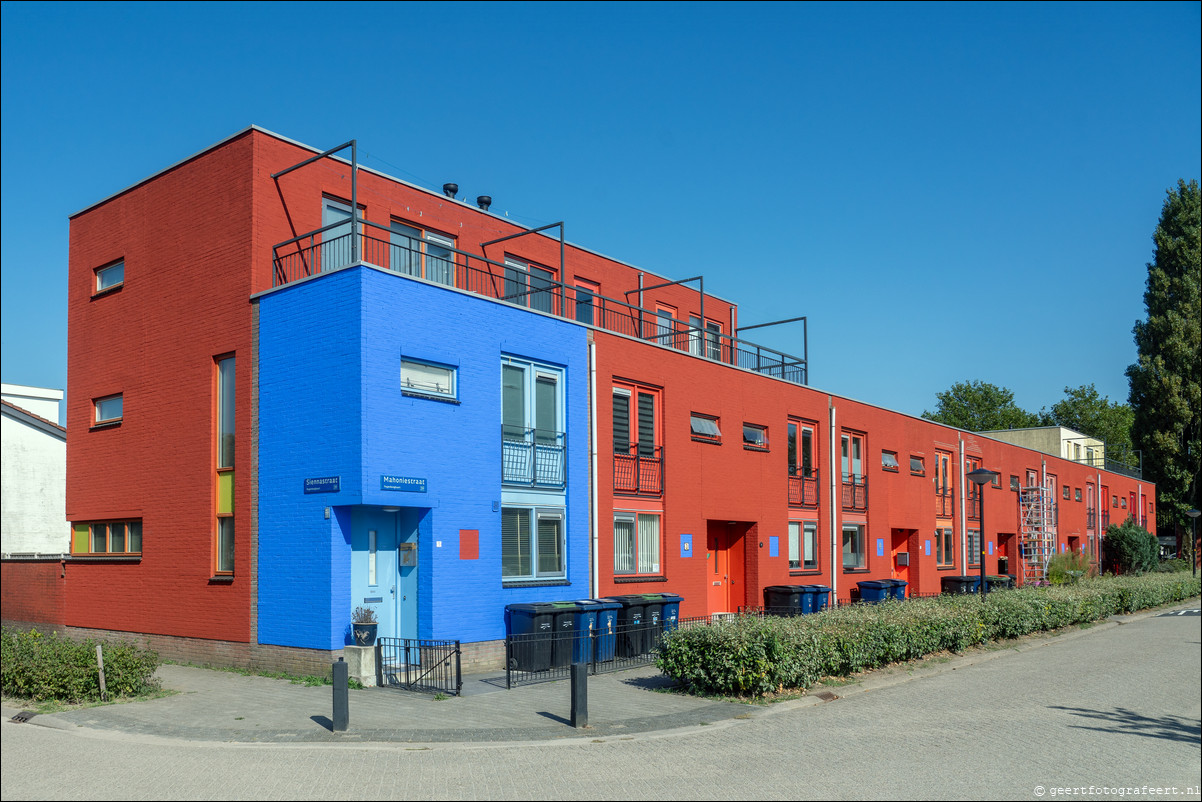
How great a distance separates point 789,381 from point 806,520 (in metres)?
3.72

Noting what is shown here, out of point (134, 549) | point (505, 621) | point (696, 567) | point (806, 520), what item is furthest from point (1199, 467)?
point (134, 549)

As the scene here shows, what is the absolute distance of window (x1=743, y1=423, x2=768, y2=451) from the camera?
81.7ft

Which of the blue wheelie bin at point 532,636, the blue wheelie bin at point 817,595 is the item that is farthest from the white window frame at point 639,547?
the blue wheelie bin at point 817,595

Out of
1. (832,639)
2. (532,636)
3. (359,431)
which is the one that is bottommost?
(532,636)

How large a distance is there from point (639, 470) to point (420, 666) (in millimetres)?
7296

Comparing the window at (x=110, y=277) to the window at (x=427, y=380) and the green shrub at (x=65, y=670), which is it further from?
the green shrub at (x=65, y=670)

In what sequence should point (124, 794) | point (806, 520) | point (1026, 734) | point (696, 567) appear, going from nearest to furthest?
point (124, 794)
point (1026, 734)
point (696, 567)
point (806, 520)

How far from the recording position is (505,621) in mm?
17266

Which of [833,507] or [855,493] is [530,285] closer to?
[833,507]

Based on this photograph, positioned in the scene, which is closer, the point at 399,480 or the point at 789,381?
the point at 399,480

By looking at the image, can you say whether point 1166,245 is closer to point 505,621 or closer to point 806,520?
point 806,520

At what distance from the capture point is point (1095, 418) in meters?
83.6

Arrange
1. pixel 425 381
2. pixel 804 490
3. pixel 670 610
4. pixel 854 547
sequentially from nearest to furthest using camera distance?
pixel 425 381
pixel 670 610
pixel 804 490
pixel 854 547

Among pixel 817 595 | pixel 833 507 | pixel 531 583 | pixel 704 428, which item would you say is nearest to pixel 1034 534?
pixel 833 507
